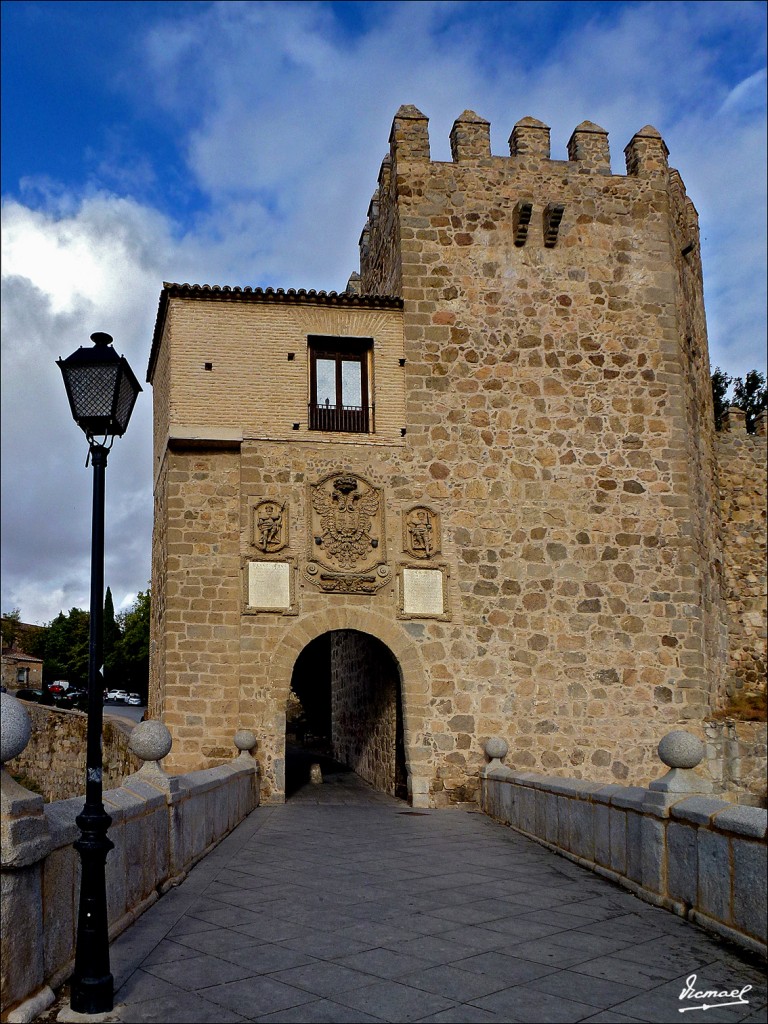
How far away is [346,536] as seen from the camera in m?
14.7

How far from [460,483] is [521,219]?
4616 millimetres

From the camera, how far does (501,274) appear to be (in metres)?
16.1

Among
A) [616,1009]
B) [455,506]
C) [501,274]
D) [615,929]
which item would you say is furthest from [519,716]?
[616,1009]

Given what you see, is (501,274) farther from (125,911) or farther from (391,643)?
(125,911)

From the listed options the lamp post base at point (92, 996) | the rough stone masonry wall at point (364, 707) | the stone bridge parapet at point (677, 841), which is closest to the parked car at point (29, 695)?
the rough stone masonry wall at point (364, 707)

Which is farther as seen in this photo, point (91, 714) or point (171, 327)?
point (171, 327)

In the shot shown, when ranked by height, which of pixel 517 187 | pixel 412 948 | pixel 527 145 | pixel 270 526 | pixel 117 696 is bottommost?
pixel 117 696

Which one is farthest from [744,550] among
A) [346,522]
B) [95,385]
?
[95,385]

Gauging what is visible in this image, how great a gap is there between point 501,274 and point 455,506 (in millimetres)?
4102

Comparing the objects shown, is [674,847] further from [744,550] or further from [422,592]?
[744,550]

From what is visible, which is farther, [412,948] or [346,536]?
[346,536]

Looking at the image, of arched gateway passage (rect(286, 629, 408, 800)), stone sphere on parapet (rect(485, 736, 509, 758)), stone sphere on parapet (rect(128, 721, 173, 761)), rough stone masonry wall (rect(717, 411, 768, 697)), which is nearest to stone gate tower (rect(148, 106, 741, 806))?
arched gateway passage (rect(286, 629, 408, 800))

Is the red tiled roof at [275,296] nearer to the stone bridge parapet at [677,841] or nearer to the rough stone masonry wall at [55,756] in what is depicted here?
the stone bridge parapet at [677,841]

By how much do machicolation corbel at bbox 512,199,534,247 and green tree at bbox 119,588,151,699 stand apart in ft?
118
